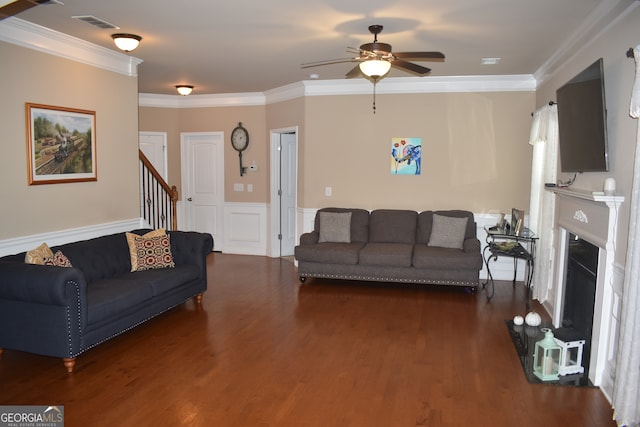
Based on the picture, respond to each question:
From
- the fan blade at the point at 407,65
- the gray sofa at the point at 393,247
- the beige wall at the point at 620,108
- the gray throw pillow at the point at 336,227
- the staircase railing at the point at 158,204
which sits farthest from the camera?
the staircase railing at the point at 158,204

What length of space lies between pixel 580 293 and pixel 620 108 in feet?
5.27

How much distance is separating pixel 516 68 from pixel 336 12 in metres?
3.09

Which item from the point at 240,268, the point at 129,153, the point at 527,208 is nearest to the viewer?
the point at 129,153

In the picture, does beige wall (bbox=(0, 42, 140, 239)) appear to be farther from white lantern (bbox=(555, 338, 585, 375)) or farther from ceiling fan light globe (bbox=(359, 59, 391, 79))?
white lantern (bbox=(555, 338, 585, 375))

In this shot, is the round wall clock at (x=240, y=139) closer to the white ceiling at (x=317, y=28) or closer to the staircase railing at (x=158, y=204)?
the staircase railing at (x=158, y=204)

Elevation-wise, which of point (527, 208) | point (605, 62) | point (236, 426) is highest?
point (605, 62)

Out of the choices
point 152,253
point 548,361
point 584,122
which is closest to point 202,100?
point 152,253

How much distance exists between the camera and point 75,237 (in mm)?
4891

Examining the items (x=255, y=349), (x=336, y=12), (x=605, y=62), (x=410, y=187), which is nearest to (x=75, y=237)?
(x=255, y=349)

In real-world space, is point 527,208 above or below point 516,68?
below

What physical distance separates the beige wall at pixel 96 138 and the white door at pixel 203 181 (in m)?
2.67

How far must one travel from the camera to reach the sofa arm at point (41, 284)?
11.4 feet

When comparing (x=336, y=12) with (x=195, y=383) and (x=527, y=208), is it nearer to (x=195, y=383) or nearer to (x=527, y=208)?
(x=195, y=383)

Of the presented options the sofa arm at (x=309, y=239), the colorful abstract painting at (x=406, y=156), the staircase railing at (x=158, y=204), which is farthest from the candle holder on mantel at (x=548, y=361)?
the staircase railing at (x=158, y=204)
